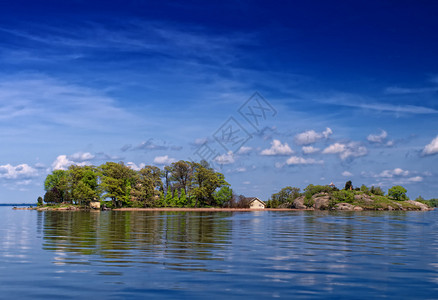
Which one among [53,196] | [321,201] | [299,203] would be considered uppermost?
[53,196]

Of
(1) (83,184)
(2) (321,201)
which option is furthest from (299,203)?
(1) (83,184)

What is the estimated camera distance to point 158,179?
14600cm

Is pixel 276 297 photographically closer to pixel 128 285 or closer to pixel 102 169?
pixel 128 285

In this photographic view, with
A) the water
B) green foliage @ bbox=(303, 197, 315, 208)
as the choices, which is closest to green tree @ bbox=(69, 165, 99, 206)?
green foliage @ bbox=(303, 197, 315, 208)

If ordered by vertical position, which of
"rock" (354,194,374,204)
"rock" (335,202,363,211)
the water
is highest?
the water

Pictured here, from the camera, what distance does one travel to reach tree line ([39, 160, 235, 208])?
14075 cm

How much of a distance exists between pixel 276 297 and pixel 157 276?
545 centimetres

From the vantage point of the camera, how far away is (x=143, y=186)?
142m

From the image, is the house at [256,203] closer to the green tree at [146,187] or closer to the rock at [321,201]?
the rock at [321,201]

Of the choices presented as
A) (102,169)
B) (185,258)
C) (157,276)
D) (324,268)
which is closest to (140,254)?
(185,258)

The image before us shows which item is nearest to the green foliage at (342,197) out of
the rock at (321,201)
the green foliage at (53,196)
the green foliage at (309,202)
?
the rock at (321,201)

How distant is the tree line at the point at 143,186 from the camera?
141 m

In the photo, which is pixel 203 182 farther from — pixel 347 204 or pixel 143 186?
pixel 347 204

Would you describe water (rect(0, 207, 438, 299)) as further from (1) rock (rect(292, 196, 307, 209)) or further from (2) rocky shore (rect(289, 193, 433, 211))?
(1) rock (rect(292, 196, 307, 209))
